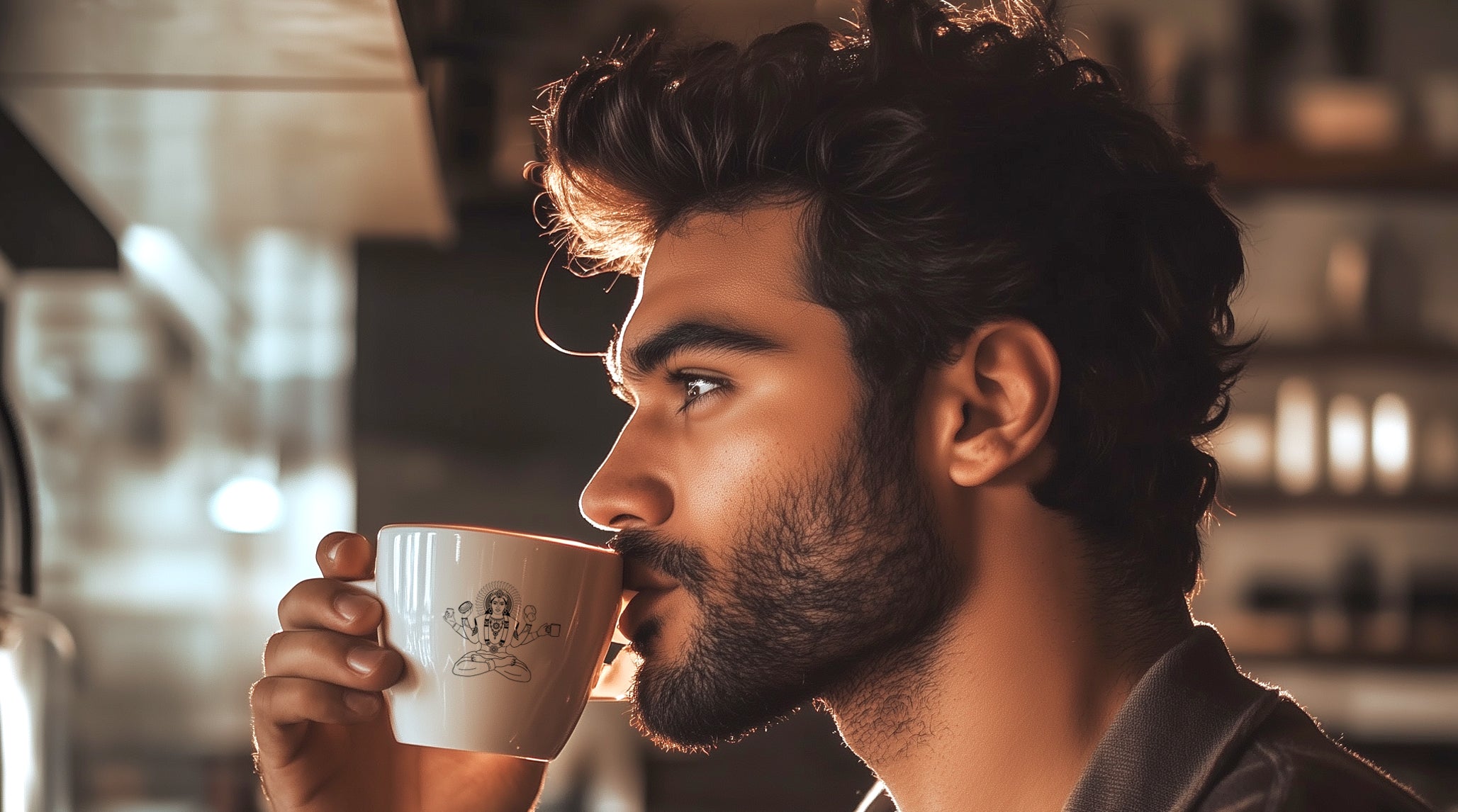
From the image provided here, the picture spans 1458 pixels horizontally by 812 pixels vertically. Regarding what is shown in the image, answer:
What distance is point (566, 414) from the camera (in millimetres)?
2049

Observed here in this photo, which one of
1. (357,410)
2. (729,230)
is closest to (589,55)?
(729,230)

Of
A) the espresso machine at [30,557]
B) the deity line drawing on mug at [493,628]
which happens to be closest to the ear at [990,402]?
the deity line drawing on mug at [493,628]

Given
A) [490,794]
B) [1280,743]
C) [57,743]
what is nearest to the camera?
[57,743]

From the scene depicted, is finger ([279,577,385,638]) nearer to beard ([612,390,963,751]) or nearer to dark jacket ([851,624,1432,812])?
beard ([612,390,963,751])

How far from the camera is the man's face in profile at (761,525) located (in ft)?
3.32

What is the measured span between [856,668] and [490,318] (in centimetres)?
114

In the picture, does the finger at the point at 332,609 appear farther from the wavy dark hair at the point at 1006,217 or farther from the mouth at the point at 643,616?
the wavy dark hair at the point at 1006,217

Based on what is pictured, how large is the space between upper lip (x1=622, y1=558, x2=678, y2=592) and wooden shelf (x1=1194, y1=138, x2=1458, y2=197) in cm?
191

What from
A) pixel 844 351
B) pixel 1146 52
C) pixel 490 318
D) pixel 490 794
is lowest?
pixel 490 794

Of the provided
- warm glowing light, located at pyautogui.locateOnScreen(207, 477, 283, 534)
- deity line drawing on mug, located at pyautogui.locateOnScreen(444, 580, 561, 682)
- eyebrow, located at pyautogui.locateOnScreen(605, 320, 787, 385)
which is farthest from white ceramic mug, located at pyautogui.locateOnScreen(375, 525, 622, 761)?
warm glowing light, located at pyautogui.locateOnScreen(207, 477, 283, 534)

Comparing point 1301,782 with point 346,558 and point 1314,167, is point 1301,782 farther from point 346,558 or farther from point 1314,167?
point 1314,167

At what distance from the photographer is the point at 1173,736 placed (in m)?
0.87

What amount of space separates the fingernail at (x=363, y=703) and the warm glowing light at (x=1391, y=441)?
260cm

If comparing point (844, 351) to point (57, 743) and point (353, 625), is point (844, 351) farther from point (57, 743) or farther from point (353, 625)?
point (57, 743)
